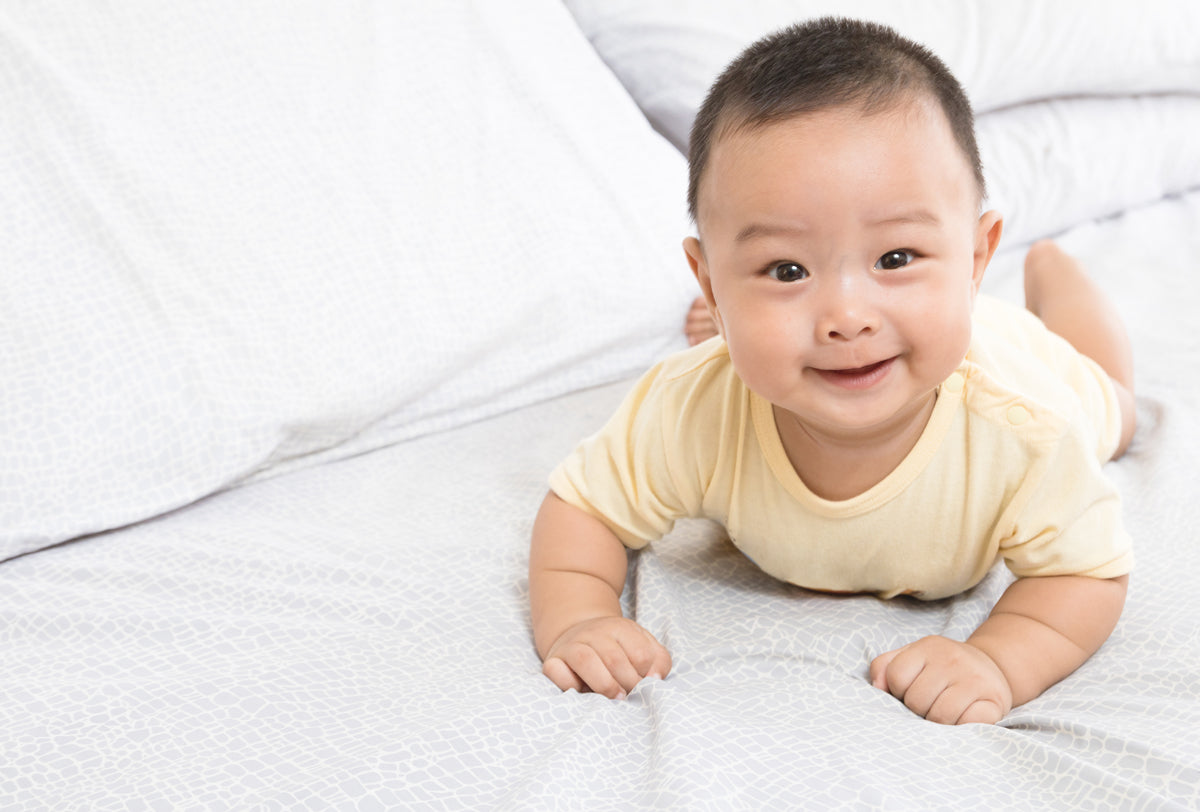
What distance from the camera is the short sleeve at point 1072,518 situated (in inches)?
32.6

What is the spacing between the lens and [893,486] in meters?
0.85

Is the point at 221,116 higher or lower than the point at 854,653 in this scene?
higher

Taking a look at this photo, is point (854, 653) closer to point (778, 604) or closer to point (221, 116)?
point (778, 604)

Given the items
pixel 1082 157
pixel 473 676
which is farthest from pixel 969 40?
pixel 473 676

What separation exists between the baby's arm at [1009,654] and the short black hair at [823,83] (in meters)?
0.30

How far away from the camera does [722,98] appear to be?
783 mm

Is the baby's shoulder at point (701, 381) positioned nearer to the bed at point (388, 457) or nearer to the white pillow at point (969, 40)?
the bed at point (388, 457)

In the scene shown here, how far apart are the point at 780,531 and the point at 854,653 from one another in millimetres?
113

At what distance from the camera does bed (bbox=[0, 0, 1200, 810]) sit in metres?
0.68

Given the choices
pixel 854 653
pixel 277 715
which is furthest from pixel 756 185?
pixel 277 715

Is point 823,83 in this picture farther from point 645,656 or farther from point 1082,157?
point 1082,157

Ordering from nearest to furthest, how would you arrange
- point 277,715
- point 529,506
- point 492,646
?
point 277,715, point 492,646, point 529,506

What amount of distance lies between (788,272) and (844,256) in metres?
0.04

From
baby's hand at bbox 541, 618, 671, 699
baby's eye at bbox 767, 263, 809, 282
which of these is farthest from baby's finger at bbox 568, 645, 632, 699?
baby's eye at bbox 767, 263, 809, 282
